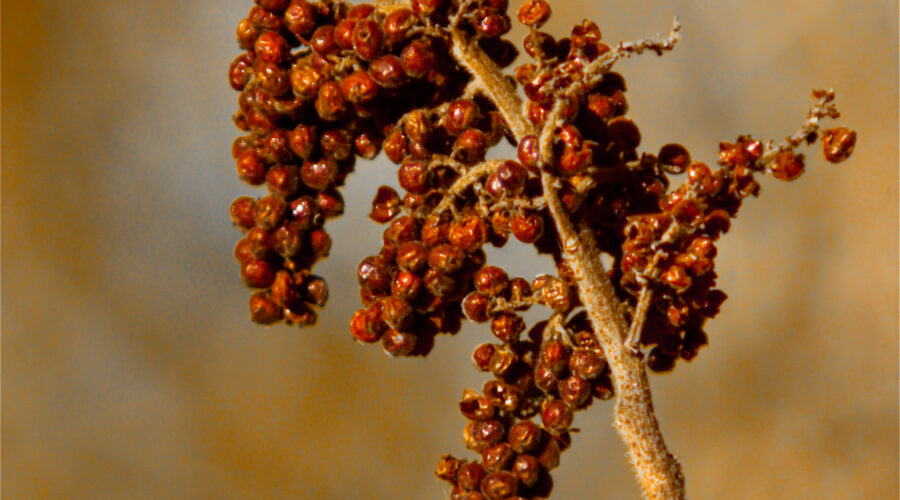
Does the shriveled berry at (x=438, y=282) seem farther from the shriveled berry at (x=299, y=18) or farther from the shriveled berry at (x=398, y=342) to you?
the shriveled berry at (x=299, y=18)

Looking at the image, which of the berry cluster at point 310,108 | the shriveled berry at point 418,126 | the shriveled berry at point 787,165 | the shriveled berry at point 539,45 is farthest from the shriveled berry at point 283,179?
the shriveled berry at point 787,165

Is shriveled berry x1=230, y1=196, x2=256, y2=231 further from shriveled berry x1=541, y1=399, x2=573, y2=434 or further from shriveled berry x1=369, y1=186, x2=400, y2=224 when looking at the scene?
shriveled berry x1=541, y1=399, x2=573, y2=434

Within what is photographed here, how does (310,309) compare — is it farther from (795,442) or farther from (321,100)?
(795,442)

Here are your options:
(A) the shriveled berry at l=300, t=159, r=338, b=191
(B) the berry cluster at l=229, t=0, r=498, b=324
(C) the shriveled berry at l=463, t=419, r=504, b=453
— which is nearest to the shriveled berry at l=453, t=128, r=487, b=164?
(B) the berry cluster at l=229, t=0, r=498, b=324

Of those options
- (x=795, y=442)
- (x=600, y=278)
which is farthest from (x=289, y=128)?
(x=795, y=442)

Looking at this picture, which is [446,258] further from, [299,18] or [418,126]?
[299,18]

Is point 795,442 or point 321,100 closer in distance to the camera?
point 321,100

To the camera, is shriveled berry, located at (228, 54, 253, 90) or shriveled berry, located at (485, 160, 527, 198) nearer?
shriveled berry, located at (485, 160, 527, 198)

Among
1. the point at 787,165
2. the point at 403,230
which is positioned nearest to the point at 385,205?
the point at 403,230
